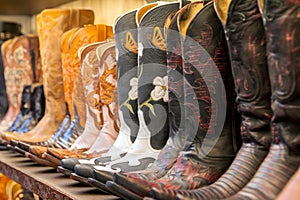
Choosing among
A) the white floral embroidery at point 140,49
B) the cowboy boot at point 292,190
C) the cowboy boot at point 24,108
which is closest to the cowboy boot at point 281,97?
the cowboy boot at point 292,190

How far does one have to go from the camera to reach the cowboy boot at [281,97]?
1055 millimetres

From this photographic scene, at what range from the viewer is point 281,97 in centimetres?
108

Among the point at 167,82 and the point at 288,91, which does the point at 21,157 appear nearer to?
the point at 167,82

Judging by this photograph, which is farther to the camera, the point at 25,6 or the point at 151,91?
the point at 25,6

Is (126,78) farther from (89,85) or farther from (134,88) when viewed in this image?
(89,85)

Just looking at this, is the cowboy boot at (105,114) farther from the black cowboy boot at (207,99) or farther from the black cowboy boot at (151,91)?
the black cowboy boot at (207,99)

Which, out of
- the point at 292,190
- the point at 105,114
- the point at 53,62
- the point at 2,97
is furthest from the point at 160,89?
the point at 2,97

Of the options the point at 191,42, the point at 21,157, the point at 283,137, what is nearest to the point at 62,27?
the point at 21,157

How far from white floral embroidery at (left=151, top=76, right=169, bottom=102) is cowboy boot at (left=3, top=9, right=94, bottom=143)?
89 cm

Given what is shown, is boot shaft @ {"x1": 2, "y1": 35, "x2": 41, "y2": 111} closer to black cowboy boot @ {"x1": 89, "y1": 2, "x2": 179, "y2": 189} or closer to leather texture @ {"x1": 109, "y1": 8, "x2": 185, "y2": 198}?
black cowboy boot @ {"x1": 89, "y1": 2, "x2": 179, "y2": 189}

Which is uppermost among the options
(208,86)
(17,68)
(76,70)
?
(208,86)

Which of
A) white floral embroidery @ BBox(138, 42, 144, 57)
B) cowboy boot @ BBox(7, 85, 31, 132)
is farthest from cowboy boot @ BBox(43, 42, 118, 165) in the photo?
cowboy boot @ BBox(7, 85, 31, 132)

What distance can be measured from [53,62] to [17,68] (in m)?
0.47

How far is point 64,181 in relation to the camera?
1.76 metres
